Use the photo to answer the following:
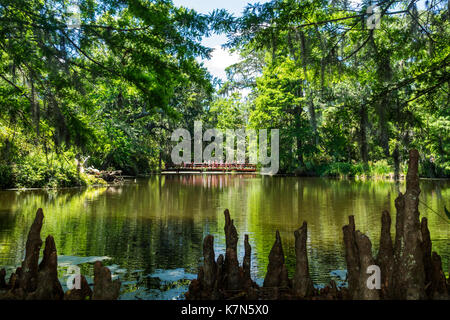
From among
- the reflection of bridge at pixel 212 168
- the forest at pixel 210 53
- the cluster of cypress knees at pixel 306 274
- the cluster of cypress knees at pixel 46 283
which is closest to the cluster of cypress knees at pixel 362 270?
the cluster of cypress knees at pixel 306 274

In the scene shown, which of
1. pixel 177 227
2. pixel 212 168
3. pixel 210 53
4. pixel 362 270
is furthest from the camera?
pixel 212 168

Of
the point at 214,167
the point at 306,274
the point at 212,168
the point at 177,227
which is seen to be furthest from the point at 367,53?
the point at 214,167

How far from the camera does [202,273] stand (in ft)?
12.2

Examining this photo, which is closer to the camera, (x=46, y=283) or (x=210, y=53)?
(x=46, y=283)

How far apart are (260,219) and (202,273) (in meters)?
6.87

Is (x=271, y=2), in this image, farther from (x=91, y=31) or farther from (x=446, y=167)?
(x=446, y=167)

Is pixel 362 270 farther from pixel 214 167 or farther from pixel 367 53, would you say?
pixel 214 167

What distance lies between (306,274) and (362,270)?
52 cm

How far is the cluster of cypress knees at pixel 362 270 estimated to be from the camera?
3.17 m

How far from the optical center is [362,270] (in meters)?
3.23

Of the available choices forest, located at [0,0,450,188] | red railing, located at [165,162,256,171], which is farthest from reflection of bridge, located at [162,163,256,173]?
forest, located at [0,0,450,188]

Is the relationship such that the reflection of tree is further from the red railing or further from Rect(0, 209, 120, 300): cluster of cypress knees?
the red railing

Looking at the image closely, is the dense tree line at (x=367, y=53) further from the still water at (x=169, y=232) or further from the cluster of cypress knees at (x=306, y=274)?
the cluster of cypress knees at (x=306, y=274)

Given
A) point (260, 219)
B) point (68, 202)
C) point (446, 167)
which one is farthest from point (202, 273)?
point (446, 167)
